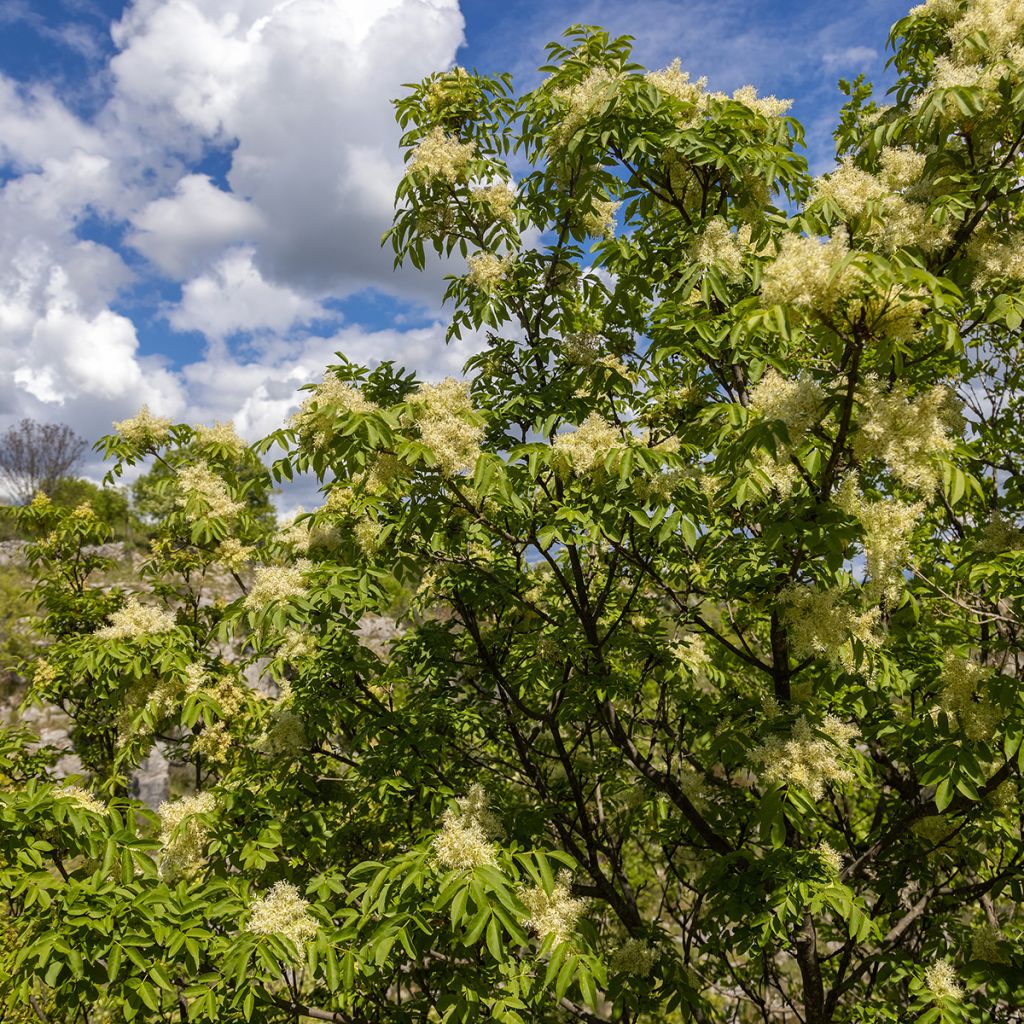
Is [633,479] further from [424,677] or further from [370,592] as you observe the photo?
[424,677]

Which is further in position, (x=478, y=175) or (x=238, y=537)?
(x=238, y=537)

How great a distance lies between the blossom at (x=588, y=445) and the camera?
11.1 ft

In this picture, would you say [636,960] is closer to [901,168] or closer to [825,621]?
[825,621]

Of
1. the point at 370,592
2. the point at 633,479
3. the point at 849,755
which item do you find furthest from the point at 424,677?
the point at 849,755

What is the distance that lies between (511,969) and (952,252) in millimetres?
3737

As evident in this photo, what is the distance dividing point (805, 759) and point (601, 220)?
319 cm

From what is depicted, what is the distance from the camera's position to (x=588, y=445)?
3422 millimetres

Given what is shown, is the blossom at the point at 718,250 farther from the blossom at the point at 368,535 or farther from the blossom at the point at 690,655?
the blossom at the point at 368,535

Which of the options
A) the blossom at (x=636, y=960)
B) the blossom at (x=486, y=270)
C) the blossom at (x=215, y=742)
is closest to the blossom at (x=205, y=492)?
the blossom at (x=215, y=742)

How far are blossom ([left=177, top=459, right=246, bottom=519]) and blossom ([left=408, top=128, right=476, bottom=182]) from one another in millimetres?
2240

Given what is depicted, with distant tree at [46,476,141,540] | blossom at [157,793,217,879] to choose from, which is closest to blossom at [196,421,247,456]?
blossom at [157,793,217,879]

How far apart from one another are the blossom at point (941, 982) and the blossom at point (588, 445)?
260 cm

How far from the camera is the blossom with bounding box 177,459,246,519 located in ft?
14.1

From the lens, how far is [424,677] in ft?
13.3
